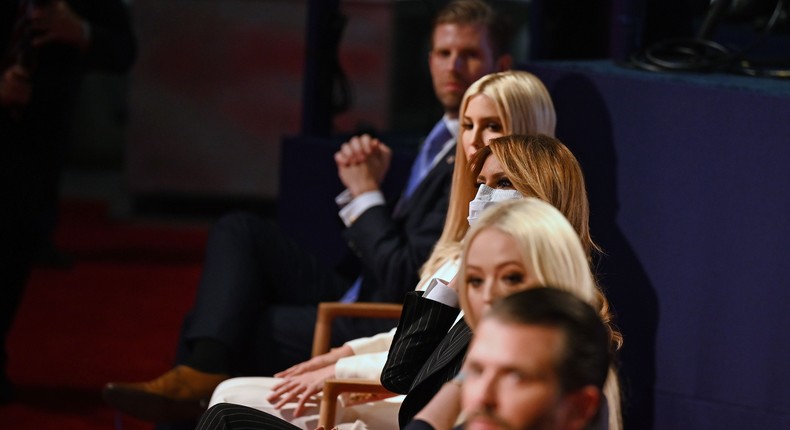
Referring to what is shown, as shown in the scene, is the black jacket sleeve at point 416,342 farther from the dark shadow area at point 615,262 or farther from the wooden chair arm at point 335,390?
the dark shadow area at point 615,262

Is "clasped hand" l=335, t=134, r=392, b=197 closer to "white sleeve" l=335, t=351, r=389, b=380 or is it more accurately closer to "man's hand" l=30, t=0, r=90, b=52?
"white sleeve" l=335, t=351, r=389, b=380

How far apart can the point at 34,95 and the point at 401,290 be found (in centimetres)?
151

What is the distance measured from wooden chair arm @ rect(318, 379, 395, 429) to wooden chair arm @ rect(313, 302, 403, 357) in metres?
0.47

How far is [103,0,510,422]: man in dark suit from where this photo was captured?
3260mm

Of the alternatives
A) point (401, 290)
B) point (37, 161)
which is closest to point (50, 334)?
point (37, 161)

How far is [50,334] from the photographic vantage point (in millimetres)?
4801

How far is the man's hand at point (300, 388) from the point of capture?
2.76 metres

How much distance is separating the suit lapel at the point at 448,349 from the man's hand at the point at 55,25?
2410 mm

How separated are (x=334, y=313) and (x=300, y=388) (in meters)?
0.34

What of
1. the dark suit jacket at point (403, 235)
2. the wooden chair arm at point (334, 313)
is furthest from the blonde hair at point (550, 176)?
the dark suit jacket at point (403, 235)

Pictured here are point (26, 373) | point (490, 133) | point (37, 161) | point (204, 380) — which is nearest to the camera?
point (490, 133)

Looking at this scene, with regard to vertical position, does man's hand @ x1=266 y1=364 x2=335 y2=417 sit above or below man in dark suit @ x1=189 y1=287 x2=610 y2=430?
below

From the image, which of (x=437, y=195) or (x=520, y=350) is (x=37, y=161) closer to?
(x=437, y=195)

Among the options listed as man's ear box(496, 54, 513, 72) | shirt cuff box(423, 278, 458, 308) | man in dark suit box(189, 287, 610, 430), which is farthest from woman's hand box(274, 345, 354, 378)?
man in dark suit box(189, 287, 610, 430)
